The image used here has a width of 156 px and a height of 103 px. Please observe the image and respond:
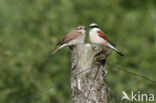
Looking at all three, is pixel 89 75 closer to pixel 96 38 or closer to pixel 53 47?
pixel 96 38

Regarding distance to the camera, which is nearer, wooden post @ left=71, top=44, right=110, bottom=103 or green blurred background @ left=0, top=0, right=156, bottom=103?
wooden post @ left=71, top=44, right=110, bottom=103

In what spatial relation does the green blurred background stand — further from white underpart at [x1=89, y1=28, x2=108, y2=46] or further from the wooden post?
the wooden post

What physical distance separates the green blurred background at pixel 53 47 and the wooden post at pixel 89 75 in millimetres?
2588

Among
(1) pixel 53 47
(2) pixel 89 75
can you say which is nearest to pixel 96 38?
(2) pixel 89 75

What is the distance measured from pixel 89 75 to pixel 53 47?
493 centimetres

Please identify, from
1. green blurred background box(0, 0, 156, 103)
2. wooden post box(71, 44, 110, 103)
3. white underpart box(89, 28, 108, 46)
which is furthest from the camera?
green blurred background box(0, 0, 156, 103)

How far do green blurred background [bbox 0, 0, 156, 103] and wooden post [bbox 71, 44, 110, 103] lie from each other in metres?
2.59

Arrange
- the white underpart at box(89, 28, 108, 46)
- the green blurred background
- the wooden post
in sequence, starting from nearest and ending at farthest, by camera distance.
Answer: the wooden post, the white underpart at box(89, 28, 108, 46), the green blurred background

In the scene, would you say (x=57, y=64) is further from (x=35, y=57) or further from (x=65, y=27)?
(x=65, y=27)

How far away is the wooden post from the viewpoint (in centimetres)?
441

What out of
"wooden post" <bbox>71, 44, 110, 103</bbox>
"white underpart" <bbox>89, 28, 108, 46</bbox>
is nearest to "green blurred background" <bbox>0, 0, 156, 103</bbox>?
"white underpart" <bbox>89, 28, 108, 46</bbox>

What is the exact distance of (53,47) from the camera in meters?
9.29

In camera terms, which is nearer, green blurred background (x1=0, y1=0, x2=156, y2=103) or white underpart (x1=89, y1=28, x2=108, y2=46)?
white underpart (x1=89, y1=28, x2=108, y2=46)

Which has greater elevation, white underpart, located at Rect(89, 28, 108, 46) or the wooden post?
white underpart, located at Rect(89, 28, 108, 46)
